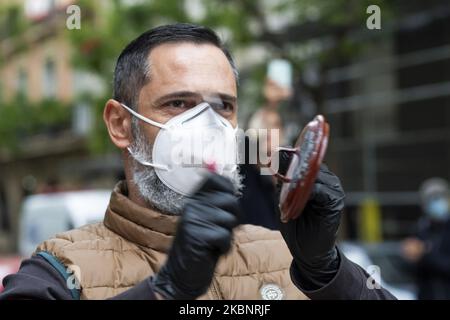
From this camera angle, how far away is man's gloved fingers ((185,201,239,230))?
59.6 inches

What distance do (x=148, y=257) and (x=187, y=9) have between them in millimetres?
10191

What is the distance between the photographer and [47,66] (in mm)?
25312

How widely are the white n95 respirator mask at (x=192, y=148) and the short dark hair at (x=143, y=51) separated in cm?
15

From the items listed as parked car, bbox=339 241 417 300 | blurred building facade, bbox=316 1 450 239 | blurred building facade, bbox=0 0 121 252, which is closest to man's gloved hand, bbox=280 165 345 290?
parked car, bbox=339 241 417 300

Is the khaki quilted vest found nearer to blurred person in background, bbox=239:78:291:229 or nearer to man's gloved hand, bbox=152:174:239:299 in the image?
man's gloved hand, bbox=152:174:239:299

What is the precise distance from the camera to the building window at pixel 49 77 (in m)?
Result: 25.1

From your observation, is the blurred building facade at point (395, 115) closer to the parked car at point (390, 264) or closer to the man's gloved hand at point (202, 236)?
the parked car at point (390, 264)

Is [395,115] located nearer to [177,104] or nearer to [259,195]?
[259,195]

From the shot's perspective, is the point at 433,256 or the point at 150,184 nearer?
the point at 150,184

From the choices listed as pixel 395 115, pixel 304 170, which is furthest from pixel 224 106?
pixel 395 115

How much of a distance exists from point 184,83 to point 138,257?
44cm

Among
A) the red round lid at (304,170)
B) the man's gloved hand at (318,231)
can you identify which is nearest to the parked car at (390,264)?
the man's gloved hand at (318,231)

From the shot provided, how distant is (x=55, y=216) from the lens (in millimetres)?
8602
